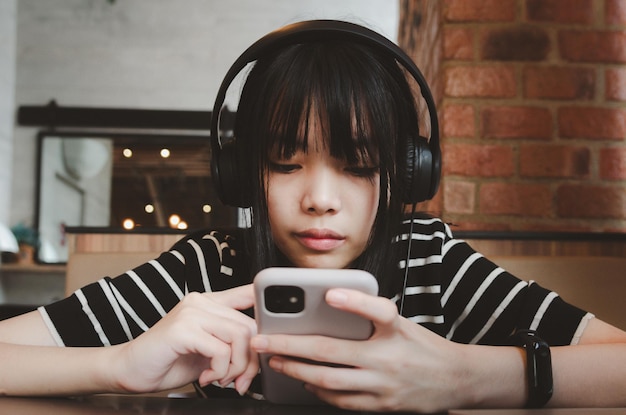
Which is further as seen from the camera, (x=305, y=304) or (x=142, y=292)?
(x=142, y=292)

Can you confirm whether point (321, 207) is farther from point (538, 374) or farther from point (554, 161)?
point (554, 161)

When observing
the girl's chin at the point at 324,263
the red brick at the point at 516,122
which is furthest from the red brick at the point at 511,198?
the girl's chin at the point at 324,263

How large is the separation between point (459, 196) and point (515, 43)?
443 millimetres

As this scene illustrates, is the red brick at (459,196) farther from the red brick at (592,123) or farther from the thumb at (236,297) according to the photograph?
the thumb at (236,297)

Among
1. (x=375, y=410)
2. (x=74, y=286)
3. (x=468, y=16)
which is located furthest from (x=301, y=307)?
(x=468, y=16)

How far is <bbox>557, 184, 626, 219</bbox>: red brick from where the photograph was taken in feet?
4.63

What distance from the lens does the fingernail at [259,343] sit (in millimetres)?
466

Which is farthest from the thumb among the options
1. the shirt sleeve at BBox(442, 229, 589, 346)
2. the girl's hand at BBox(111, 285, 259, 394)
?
the shirt sleeve at BBox(442, 229, 589, 346)

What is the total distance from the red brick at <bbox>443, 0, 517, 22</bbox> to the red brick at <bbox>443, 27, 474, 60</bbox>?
0.10 ft

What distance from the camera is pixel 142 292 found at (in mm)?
804

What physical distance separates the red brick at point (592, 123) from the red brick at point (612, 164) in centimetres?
4

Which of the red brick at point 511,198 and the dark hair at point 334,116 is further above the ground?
the dark hair at point 334,116

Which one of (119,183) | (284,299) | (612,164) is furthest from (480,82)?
(119,183)

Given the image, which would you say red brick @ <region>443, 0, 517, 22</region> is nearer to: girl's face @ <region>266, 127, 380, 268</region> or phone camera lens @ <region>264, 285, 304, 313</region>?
girl's face @ <region>266, 127, 380, 268</region>
